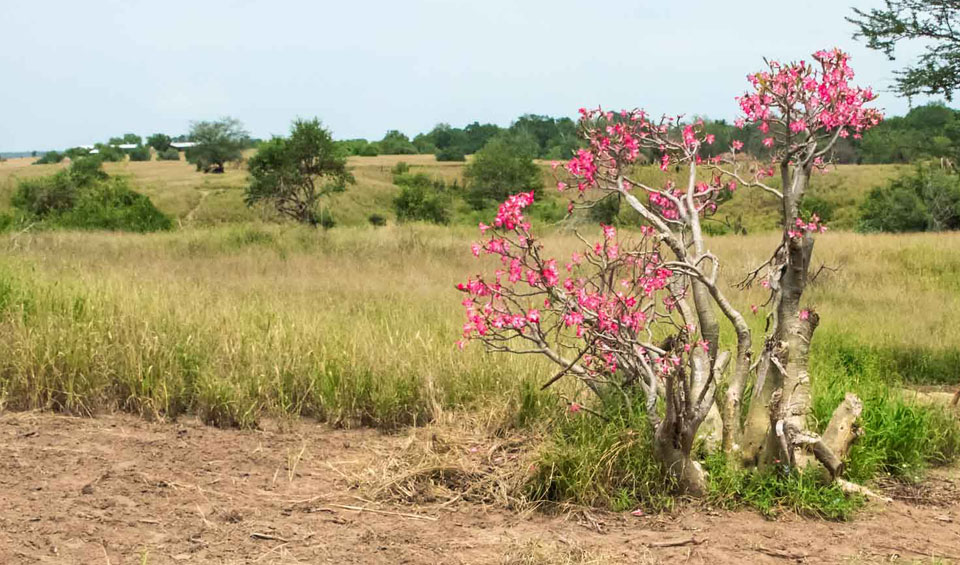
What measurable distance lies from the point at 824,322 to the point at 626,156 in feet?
20.2

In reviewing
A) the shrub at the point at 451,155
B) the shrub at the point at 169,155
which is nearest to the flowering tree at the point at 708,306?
the shrub at the point at 451,155

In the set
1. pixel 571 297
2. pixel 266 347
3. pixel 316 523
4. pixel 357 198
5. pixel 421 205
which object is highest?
pixel 571 297

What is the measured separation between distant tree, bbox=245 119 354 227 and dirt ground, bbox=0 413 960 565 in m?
25.0

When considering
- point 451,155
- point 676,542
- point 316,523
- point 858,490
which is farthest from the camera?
point 451,155

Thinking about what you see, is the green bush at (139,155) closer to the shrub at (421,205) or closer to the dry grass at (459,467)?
the shrub at (421,205)

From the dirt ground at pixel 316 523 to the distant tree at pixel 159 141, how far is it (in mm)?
114979

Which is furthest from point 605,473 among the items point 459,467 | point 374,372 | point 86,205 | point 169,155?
point 169,155

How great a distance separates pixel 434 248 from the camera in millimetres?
17594

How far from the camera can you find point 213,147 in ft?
233

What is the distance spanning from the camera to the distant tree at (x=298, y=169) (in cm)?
2952

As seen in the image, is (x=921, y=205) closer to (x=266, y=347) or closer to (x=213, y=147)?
(x=266, y=347)

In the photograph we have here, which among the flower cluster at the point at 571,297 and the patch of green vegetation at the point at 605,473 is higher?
the flower cluster at the point at 571,297

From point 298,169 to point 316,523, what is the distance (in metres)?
27.3

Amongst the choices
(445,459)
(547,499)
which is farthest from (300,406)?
(547,499)
